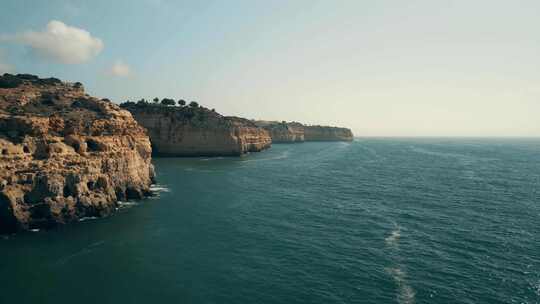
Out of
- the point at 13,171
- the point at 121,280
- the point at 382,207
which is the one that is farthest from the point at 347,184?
the point at 13,171

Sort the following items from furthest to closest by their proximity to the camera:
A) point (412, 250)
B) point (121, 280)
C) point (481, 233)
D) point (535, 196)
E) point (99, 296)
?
point (535, 196)
point (481, 233)
point (412, 250)
point (121, 280)
point (99, 296)

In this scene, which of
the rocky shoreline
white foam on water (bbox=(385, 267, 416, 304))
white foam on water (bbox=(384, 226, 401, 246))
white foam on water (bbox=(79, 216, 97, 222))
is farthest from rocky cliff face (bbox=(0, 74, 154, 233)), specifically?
white foam on water (bbox=(385, 267, 416, 304))

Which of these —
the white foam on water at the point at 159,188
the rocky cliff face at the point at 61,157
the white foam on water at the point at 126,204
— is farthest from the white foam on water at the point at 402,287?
the white foam on water at the point at 159,188

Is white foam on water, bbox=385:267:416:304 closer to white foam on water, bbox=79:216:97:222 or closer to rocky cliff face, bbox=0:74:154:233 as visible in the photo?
white foam on water, bbox=79:216:97:222

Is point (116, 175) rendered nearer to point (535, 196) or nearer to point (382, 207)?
point (382, 207)

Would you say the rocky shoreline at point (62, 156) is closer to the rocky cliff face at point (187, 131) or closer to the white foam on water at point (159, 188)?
the white foam on water at point (159, 188)
